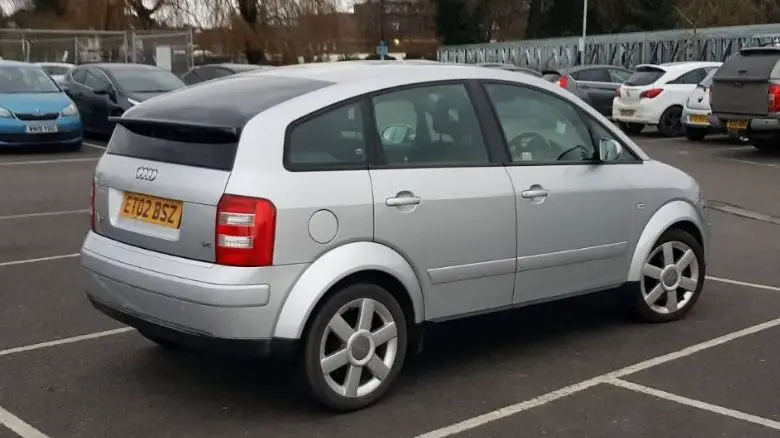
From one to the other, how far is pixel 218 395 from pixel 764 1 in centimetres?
5308

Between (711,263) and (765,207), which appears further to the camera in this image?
(765,207)

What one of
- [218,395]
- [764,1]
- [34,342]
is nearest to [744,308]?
[218,395]

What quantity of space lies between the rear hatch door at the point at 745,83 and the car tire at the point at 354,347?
13.0 meters

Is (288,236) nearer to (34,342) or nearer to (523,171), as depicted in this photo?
(523,171)

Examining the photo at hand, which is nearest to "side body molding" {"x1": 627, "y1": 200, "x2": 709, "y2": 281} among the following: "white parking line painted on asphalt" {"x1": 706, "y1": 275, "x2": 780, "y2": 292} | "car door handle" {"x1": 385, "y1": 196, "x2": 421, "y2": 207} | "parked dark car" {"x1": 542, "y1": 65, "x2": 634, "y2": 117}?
"white parking line painted on asphalt" {"x1": 706, "y1": 275, "x2": 780, "y2": 292}

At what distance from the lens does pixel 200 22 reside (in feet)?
132

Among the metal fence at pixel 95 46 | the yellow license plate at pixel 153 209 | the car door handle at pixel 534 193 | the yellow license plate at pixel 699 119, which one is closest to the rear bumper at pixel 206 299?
the yellow license plate at pixel 153 209

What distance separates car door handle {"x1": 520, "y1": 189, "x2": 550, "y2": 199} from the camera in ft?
17.8

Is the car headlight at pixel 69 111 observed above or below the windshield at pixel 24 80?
below

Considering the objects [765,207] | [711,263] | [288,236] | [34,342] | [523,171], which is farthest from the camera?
[765,207]

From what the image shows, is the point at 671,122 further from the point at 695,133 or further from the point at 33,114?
the point at 33,114

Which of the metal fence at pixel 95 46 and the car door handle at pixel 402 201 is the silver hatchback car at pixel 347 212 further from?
the metal fence at pixel 95 46

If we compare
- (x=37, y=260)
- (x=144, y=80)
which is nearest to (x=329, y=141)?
(x=37, y=260)

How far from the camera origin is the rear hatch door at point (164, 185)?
4566 mm
